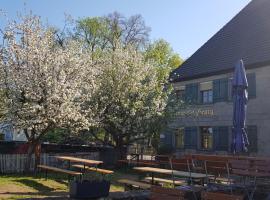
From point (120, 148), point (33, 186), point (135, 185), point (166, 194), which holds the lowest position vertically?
point (33, 186)

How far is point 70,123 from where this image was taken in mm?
18531

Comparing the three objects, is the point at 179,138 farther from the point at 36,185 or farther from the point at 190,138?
the point at 36,185

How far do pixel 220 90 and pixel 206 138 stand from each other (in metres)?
2.88

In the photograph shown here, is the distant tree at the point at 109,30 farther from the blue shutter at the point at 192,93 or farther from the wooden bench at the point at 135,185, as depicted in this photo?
the wooden bench at the point at 135,185

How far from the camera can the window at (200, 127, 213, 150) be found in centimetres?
2484

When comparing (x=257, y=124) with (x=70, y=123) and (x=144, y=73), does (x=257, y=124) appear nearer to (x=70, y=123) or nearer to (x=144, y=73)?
(x=144, y=73)

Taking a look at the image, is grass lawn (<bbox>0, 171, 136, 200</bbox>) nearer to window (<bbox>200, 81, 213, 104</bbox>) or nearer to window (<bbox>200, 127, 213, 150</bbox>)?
window (<bbox>200, 127, 213, 150</bbox>)

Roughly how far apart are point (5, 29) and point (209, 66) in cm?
1193

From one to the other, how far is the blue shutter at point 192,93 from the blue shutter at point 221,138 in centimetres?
251

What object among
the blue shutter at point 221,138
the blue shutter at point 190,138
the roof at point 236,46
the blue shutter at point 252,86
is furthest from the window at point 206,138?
the blue shutter at point 252,86

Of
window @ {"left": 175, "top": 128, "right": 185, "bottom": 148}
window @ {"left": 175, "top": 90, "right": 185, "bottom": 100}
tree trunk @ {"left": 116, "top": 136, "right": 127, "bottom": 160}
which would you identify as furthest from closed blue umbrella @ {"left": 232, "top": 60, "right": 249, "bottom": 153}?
window @ {"left": 175, "top": 128, "right": 185, "bottom": 148}

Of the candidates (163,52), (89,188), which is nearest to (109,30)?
(163,52)

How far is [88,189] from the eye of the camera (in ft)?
35.2

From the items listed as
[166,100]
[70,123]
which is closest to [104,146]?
[166,100]
